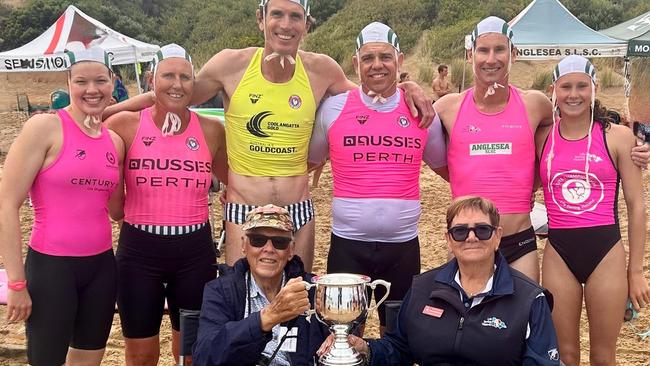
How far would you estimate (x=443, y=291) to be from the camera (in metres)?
2.40

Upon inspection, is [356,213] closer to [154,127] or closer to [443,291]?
[443,291]

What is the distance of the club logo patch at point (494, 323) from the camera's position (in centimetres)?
Result: 229

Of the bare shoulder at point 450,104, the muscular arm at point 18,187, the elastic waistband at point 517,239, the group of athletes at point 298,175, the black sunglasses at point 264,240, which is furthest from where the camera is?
the bare shoulder at point 450,104

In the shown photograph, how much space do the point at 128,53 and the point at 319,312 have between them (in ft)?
39.4

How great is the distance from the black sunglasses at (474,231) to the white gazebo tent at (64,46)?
11.7 m

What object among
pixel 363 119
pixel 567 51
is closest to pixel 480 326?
pixel 363 119

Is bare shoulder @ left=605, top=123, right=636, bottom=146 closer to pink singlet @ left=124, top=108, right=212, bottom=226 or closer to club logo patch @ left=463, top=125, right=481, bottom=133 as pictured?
club logo patch @ left=463, top=125, right=481, bottom=133

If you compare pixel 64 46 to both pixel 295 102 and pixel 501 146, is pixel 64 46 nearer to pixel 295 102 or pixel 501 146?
pixel 295 102

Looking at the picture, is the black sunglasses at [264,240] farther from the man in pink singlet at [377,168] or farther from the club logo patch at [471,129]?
the club logo patch at [471,129]

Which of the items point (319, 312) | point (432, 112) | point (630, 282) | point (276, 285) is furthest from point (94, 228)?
point (630, 282)

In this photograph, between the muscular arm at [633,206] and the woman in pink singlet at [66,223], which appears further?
the muscular arm at [633,206]

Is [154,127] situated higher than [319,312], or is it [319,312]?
[154,127]

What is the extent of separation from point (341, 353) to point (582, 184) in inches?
62.1

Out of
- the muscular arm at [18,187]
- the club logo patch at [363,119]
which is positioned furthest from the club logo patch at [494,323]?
the muscular arm at [18,187]
